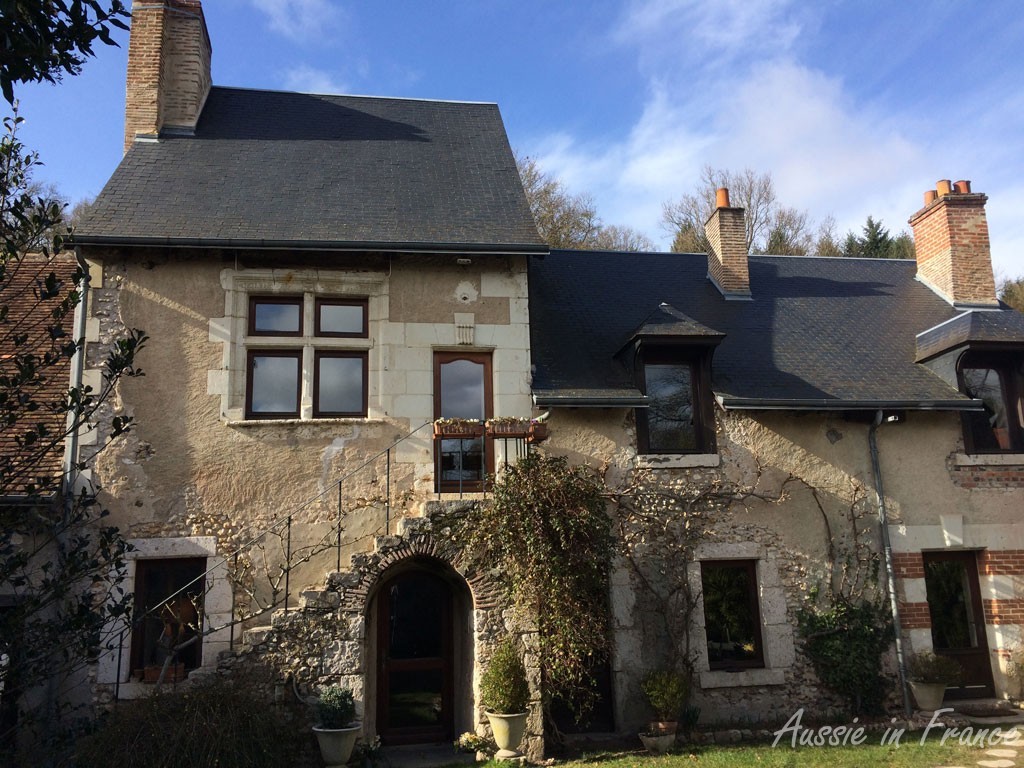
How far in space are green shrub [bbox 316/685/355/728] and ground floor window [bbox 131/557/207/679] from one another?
1529 millimetres

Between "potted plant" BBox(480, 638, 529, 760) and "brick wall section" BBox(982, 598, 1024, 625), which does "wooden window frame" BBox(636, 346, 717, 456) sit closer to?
"potted plant" BBox(480, 638, 529, 760)

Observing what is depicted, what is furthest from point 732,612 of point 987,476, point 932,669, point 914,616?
point 987,476

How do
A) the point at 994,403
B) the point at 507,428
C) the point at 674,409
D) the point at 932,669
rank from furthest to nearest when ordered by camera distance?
the point at 994,403
the point at 674,409
the point at 932,669
the point at 507,428

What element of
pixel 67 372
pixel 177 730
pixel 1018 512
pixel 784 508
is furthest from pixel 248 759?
pixel 1018 512

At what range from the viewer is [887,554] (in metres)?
9.42

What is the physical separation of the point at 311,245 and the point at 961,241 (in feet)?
30.5

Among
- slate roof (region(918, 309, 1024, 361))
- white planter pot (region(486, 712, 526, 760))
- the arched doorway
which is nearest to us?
white planter pot (region(486, 712, 526, 760))

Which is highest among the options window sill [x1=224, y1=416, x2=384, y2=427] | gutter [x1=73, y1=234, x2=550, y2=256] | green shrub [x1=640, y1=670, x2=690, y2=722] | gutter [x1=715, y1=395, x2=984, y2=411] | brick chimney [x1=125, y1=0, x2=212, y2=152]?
brick chimney [x1=125, y1=0, x2=212, y2=152]

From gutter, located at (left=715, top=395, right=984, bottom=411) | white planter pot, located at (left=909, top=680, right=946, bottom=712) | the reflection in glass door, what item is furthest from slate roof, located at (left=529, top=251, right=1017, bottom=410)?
white planter pot, located at (left=909, top=680, right=946, bottom=712)

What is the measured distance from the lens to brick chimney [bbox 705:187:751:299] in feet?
38.9

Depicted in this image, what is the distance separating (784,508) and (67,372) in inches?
320

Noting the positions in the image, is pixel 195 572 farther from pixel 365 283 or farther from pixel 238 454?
pixel 365 283

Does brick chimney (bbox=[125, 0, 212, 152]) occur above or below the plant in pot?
above

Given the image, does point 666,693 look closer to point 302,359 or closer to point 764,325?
point 302,359
